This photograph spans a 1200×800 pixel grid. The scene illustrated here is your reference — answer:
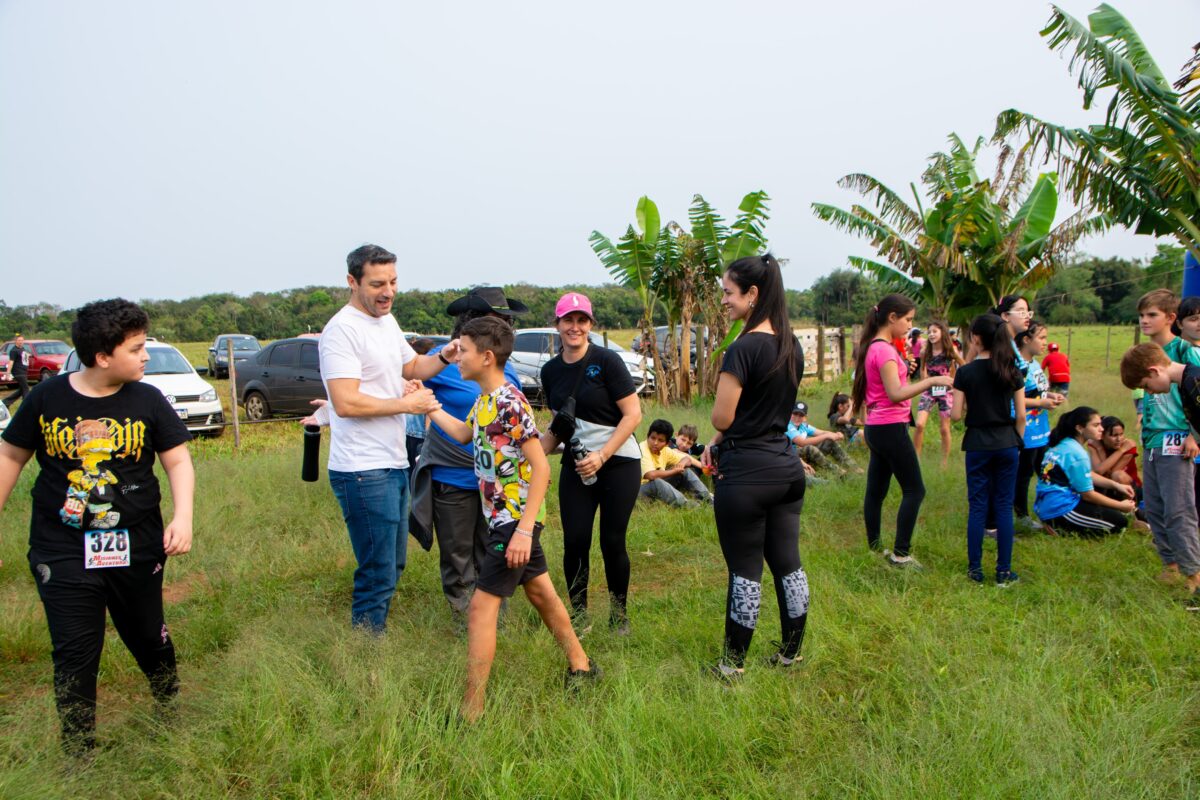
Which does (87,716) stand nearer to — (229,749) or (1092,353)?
(229,749)

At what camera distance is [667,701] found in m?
3.07

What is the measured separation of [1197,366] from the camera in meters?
4.20

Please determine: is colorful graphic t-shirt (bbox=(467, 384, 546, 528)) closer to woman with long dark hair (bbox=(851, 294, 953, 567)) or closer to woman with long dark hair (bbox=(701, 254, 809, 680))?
woman with long dark hair (bbox=(701, 254, 809, 680))

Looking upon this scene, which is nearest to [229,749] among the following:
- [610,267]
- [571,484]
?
[571,484]

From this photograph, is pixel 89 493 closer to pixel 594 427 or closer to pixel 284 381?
pixel 594 427

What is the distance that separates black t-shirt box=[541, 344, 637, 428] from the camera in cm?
397

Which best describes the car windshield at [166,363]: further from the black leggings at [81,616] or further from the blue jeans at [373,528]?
the black leggings at [81,616]

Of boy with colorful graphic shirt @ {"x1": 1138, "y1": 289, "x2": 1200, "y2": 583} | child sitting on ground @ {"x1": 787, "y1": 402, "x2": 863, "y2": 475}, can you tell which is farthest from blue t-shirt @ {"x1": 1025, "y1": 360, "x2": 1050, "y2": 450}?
child sitting on ground @ {"x1": 787, "y1": 402, "x2": 863, "y2": 475}

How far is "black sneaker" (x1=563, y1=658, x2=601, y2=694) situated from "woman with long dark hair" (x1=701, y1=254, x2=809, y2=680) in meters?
0.54

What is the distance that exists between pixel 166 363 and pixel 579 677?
13.1 meters

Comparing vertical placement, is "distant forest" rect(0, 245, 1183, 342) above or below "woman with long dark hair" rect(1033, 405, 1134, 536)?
above

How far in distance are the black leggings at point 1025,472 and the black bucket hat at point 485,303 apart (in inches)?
172

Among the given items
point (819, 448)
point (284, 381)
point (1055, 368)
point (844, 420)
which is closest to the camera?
point (1055, 368)

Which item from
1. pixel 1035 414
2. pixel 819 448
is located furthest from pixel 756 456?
pixel 819 448
